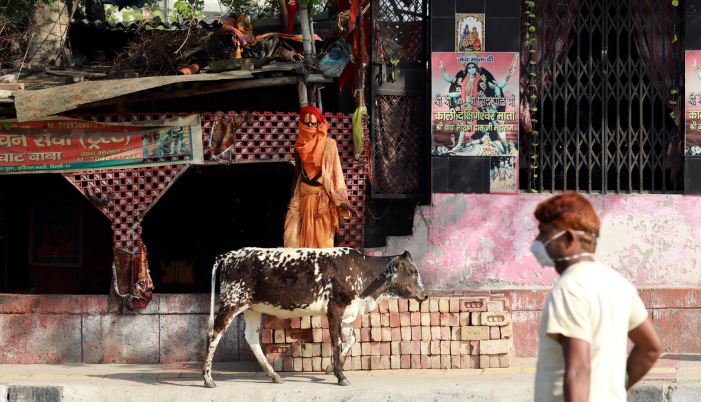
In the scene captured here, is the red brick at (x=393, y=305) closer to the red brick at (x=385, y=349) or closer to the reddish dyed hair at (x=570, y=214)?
the red brick at (x=385, y=349)

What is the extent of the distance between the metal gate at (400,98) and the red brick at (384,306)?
1686mm

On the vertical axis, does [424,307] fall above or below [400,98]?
below

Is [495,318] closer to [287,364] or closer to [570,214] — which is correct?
[287,364]

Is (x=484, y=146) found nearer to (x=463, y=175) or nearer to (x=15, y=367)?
(x=463, y=175)

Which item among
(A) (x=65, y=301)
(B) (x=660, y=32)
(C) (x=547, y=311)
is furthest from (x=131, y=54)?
(C) (x=547, y=311)

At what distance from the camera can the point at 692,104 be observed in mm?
11656

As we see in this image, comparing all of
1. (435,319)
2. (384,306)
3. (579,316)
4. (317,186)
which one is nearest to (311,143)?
(317,186)

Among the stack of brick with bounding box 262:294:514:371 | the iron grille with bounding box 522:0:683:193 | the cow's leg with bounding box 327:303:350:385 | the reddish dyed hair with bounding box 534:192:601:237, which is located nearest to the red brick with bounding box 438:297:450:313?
the stack of brick with bounding box 262:294:514:371

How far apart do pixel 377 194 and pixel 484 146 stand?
119cm

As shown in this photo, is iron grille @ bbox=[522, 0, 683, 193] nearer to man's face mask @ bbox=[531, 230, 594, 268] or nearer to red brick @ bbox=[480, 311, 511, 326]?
red brick @ bbox=[480, 311, 511, 326]

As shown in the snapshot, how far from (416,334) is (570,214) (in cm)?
599

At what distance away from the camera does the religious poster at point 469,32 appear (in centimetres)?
1167

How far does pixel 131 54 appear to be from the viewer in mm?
12359

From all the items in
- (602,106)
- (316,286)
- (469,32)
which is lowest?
(316,286)
